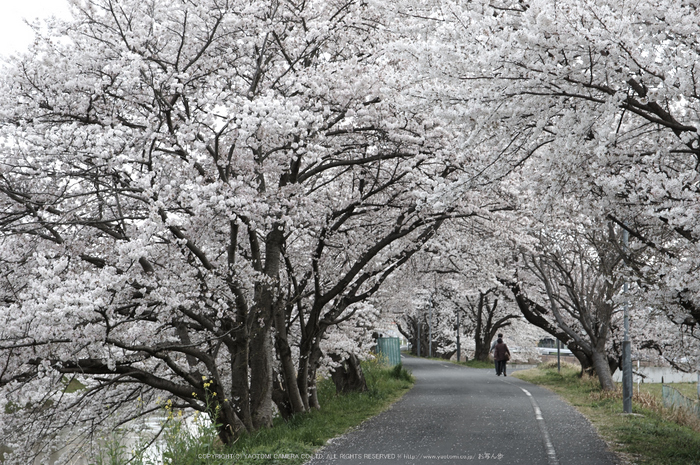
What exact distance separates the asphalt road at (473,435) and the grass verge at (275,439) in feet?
1.12

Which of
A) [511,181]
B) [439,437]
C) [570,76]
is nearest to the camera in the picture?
[570,76]

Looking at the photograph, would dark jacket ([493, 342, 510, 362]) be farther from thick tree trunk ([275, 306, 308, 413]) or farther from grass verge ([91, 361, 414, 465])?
thick tree trunk ([275, 306, 308, 413])

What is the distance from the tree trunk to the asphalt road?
1.52m

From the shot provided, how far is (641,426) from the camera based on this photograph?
12.0 meters

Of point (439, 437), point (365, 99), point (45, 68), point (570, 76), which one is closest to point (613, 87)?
point (570, 76)

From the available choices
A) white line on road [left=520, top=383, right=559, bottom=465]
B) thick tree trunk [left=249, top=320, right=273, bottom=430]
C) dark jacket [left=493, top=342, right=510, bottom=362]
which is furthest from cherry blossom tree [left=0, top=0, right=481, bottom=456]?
dark jacket [left=493, top=342, right=510, bottom=362]

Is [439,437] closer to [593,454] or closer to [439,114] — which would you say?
[593,454]

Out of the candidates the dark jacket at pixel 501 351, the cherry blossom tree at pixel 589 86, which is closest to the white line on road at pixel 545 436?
the cherry blossom tree at pixel 589 86

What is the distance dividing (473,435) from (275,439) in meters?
3.34

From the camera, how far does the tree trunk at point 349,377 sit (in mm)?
18234

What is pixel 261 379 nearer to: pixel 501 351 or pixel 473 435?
pixel 473 435

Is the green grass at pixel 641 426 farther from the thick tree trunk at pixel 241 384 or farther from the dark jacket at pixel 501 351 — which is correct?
the thick tree trunk at pixel 241 384

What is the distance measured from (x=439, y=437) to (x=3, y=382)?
6.61 metres

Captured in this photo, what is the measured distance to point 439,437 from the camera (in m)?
10.7
